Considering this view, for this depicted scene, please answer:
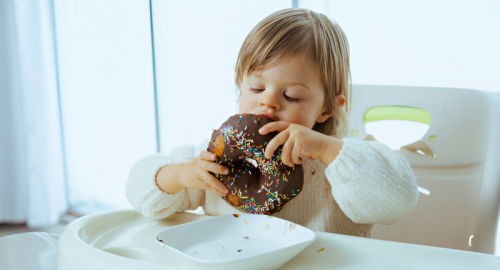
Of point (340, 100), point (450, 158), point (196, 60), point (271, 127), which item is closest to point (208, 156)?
point (271, 127)

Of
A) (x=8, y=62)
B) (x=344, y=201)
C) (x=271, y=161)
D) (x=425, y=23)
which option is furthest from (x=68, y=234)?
(x=8, y=62)

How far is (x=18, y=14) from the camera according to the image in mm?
2303

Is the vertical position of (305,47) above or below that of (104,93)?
above

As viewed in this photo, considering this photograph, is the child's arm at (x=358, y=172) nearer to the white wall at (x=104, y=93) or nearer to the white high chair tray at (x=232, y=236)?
the white high chair tray at (x=232, y=236)

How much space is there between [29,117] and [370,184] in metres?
2.17

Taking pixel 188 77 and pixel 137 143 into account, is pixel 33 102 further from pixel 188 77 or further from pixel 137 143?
pixel 188 77

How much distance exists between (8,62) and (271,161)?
207cm

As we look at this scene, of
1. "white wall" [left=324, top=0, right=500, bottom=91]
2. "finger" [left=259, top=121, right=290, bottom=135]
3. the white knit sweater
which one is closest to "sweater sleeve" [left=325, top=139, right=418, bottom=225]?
the white knit sweater

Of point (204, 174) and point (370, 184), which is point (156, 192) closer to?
point (204, 174)

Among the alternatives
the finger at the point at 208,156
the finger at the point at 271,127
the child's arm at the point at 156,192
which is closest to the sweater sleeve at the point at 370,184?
the finger at the point at 271,127

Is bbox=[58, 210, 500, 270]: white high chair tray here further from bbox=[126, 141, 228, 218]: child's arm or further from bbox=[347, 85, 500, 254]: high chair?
bbox=[347, 85, 500, 254]: high chair

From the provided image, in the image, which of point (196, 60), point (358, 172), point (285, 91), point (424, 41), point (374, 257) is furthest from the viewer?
point (196, 60)

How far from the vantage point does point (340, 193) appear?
795 millimetres

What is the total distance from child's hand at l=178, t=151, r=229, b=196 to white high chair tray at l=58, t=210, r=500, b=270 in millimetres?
142
